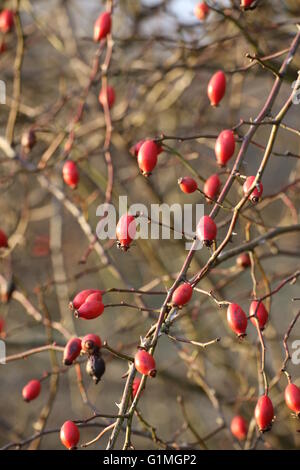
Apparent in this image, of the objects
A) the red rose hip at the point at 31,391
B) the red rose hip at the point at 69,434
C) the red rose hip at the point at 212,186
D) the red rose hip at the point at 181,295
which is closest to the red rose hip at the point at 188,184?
the red rose hip at the point at 212,186

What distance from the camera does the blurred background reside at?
8.91ft

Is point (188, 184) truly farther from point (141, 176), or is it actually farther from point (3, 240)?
point (141, 176)

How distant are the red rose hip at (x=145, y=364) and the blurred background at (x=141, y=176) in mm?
875

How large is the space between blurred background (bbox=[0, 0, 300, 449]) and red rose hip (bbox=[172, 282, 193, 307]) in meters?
0.85

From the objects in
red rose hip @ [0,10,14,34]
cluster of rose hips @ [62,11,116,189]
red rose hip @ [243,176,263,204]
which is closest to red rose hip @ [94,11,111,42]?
cluster of rose hips @ [62,11,116,189]

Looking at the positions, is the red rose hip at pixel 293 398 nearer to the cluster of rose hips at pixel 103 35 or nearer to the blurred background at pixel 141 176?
the blurred background at pixel 141 176

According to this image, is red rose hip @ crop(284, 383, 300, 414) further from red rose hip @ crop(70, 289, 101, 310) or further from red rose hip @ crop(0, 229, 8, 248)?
red rose hip @ crop(0, 229, 8, 248)

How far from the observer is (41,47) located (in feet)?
16.5

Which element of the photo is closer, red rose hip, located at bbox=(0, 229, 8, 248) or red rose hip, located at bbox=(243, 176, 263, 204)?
red rose hip, located at bbox=(243, 176, 263, 204)

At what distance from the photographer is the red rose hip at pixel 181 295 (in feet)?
4.53

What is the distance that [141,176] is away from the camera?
344 centimetres

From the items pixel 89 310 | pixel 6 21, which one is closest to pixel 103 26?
pixel 6 21

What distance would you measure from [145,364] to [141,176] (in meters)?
2.18
